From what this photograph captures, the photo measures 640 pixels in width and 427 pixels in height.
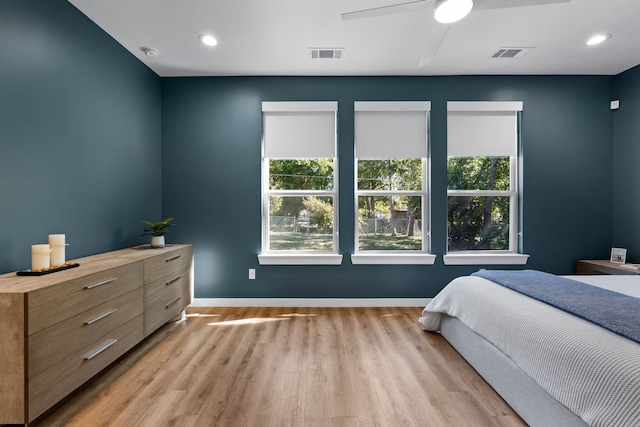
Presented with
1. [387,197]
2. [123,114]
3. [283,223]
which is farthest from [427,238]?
[123,114]

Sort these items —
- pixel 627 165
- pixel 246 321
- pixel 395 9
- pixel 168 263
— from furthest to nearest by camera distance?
pixel 627 165 → pixel 246 321 → pixel 168 263 → pixel 395 9

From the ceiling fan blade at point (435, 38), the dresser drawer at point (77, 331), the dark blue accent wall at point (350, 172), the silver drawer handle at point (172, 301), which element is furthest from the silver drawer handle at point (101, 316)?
the ceiling fan blade at point (435, 38)

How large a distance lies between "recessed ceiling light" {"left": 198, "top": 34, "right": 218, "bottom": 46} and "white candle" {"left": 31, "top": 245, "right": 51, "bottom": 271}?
2159 mm

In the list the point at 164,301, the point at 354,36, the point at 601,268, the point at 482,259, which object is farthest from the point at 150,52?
the point at 601,268

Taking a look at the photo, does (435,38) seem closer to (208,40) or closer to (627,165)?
(208,40)

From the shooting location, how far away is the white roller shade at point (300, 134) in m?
3.83

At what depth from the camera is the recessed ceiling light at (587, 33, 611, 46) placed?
2.89m

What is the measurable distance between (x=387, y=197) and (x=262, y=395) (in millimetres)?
2618

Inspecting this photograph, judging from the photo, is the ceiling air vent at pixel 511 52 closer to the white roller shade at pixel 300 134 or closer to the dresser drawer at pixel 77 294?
the white roller shade at pixel 300 134

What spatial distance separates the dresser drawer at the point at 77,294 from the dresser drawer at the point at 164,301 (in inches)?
10.6

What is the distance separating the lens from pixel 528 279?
245 centimetres

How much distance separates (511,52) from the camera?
3.21 meters

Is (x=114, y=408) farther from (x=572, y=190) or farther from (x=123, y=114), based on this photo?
(x=572, y=190)

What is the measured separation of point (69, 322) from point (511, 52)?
170 inches
